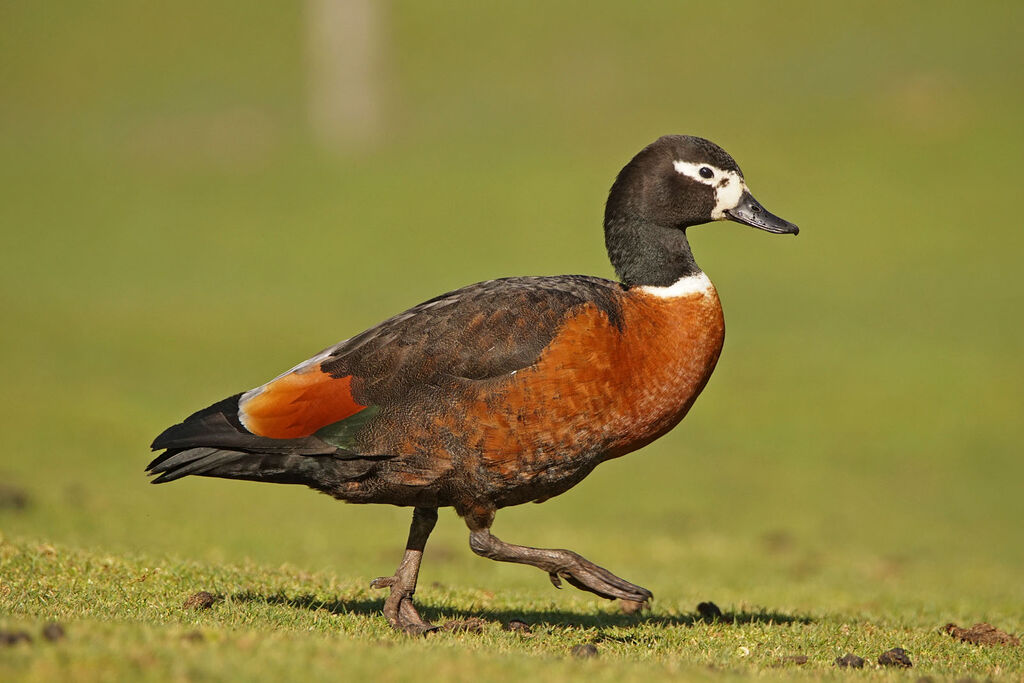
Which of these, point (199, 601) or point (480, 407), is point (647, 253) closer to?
point (480, 407)

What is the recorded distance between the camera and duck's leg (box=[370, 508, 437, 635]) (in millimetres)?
7172

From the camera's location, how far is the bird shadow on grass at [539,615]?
7656 mm

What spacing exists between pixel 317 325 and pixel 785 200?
1250cm

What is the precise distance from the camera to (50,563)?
7984 millimetres

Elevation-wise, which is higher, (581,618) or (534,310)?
(534,310)

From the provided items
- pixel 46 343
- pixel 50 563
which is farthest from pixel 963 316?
pixel 50 563

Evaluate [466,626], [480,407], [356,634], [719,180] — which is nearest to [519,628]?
[466,626]

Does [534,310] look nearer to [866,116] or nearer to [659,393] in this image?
[659,393]

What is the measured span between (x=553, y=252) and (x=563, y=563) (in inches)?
775

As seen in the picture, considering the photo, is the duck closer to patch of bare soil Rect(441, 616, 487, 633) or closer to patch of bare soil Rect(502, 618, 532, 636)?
patch of bare soil Rect(441, 616, 487, 633)

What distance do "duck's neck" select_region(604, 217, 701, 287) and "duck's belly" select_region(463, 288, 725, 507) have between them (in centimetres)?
33

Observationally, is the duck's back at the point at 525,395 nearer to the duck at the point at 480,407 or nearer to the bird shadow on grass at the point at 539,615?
the duck at the point at 480,407

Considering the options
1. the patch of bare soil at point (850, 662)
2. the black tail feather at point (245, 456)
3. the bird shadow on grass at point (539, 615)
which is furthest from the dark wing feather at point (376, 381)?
the patch of bare soil at point (850, 662)

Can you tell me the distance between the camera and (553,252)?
87.2 ft
